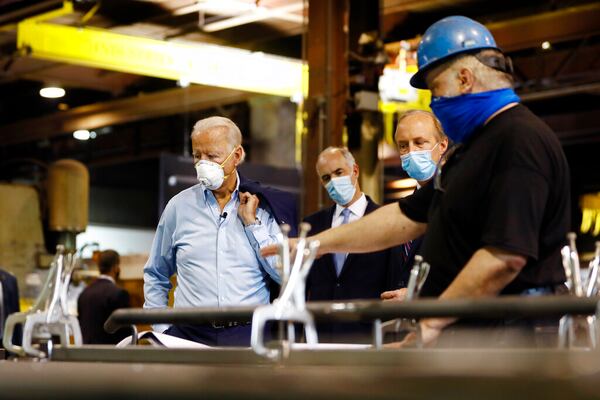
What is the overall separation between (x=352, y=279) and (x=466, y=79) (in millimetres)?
2564

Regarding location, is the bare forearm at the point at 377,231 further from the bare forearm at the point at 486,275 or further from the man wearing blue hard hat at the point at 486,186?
the bare forearm at the point at 486,275

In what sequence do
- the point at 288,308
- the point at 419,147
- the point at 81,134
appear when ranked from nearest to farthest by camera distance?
the point at 288,308 < the point at 419,147 < the point at 81,134

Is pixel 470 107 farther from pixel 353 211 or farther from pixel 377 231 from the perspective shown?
pixel 353 211

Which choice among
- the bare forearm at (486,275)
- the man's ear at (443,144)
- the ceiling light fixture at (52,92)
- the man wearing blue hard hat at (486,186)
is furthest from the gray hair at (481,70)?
the ceiling light fixture at (52,92)

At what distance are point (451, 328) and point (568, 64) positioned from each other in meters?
10.4

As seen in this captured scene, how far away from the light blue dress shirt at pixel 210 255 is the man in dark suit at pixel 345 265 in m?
0.73

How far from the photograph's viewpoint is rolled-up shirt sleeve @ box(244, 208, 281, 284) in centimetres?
467

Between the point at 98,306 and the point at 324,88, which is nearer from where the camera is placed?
the point at 98,306

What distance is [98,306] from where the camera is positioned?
9.30 meters

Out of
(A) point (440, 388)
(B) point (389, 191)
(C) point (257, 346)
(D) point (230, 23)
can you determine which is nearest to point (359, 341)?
(C) point (257, 346)

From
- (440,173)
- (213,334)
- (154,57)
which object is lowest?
(213,334)

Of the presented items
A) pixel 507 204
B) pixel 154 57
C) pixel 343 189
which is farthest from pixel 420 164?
pixel 154 57

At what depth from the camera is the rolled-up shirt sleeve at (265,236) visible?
467 centimetres

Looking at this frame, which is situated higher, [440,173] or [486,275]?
[440,173]
